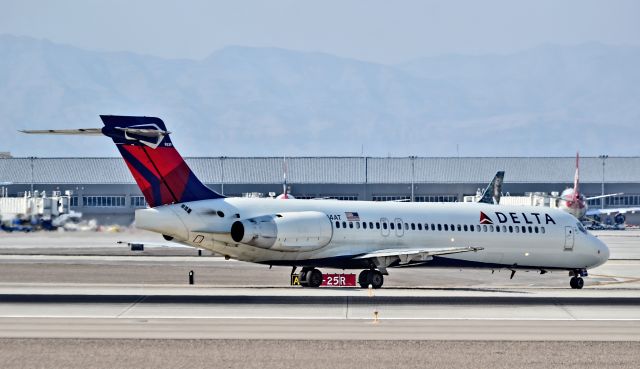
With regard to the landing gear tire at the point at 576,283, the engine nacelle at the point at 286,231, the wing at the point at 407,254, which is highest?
the engine nacelle at the point at 286,231

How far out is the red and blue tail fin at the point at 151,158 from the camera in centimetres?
4419

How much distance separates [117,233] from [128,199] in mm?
59292

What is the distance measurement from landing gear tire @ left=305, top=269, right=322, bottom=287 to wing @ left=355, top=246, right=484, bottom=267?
1807 millimetres

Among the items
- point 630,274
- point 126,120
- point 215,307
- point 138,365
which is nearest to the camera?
point 138,365

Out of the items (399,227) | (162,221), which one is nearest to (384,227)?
(399,227)

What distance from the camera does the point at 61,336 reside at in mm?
28922

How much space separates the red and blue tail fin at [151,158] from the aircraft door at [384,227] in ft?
26.4

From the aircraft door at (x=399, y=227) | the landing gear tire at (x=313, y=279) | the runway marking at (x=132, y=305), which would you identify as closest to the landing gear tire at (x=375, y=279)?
the landing gear tire at (x=313, y=279)

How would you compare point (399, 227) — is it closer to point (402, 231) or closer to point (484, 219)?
point (402, 231)

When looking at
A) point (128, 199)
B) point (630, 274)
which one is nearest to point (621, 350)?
point (630, 274)

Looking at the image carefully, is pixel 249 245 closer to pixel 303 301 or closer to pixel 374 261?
pixel 374 261

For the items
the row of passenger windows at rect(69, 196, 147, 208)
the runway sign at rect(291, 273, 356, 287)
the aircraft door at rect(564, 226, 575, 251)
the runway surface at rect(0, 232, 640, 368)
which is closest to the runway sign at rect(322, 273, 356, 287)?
the runway sign at rect(291, 273, 356, 287)

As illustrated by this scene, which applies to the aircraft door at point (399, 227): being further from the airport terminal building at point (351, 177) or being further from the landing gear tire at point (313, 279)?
the airport terminal building at point (351, 177)

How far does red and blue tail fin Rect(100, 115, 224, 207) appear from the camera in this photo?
4419cm
